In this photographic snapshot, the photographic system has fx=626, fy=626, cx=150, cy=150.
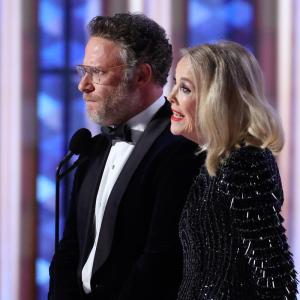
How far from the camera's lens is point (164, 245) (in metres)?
1.40

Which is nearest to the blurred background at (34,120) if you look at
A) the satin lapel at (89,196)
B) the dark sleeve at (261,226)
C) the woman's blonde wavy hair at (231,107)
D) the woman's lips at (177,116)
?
the satin lapel at (89,196)

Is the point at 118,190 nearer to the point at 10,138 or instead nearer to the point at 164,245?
the point at 164,245

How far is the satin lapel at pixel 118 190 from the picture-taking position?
4.81 ft

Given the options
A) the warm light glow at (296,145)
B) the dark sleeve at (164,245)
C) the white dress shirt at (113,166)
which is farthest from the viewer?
the warm light glow at (296,145)

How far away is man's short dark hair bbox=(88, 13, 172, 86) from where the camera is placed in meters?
1.55

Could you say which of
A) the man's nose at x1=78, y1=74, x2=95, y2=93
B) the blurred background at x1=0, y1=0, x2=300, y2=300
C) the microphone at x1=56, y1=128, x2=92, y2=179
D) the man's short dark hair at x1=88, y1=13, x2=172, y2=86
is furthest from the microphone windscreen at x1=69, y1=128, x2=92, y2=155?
the blurred background at x1=0, y1=0, x2=300, y2=300

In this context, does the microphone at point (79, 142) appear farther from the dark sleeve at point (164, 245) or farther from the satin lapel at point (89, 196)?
the dark sleeve at point (164, 245)

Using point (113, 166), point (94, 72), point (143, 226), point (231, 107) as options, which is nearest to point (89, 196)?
point (113, 166)

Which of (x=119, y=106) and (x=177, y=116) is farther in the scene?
(x=119, y=106)

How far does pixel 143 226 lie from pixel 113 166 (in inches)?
7.5

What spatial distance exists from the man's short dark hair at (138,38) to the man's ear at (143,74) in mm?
11

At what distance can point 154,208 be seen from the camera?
4.66 ft

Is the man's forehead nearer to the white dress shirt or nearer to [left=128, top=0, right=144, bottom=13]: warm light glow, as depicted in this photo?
the white dress shirt

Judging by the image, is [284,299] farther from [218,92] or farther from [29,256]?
[29,256]
